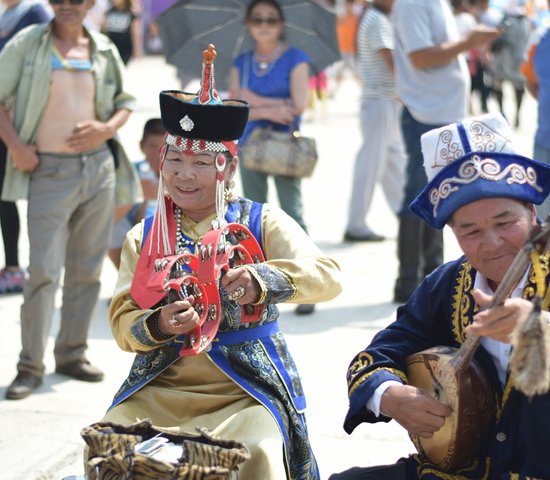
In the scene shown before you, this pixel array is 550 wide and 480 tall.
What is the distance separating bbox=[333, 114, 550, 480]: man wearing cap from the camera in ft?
9.52

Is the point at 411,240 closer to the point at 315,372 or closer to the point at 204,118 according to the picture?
the point at 315,372

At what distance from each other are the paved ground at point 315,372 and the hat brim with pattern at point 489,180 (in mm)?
345

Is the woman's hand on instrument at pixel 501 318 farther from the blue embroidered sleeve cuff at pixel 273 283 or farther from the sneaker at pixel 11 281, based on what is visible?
the sneaker at pixel 11 281

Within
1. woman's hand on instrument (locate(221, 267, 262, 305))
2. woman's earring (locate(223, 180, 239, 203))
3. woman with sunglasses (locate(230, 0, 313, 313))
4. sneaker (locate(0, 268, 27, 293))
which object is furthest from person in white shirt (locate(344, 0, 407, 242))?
woman's hand on instrument (locate(221, 267, 262, 305))

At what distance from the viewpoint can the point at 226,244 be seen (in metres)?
3.46

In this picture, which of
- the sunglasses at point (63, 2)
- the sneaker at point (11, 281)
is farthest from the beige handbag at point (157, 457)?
the sneaker at point (11, 281)

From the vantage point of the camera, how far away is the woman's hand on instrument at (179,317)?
3.21 m

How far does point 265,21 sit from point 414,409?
4106mm

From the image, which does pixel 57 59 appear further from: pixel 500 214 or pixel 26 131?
pixel 500 214

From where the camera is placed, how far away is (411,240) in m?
6.80

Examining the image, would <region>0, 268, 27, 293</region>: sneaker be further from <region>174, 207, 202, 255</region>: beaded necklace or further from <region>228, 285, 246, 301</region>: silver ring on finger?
<region>228, 285, 246, 301</region>: silver ring on finger

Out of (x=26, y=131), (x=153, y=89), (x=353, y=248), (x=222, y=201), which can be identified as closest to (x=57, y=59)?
(x=26, y=131)

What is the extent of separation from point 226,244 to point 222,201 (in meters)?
0.14

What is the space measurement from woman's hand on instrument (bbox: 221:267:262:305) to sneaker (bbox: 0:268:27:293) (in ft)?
14.1
